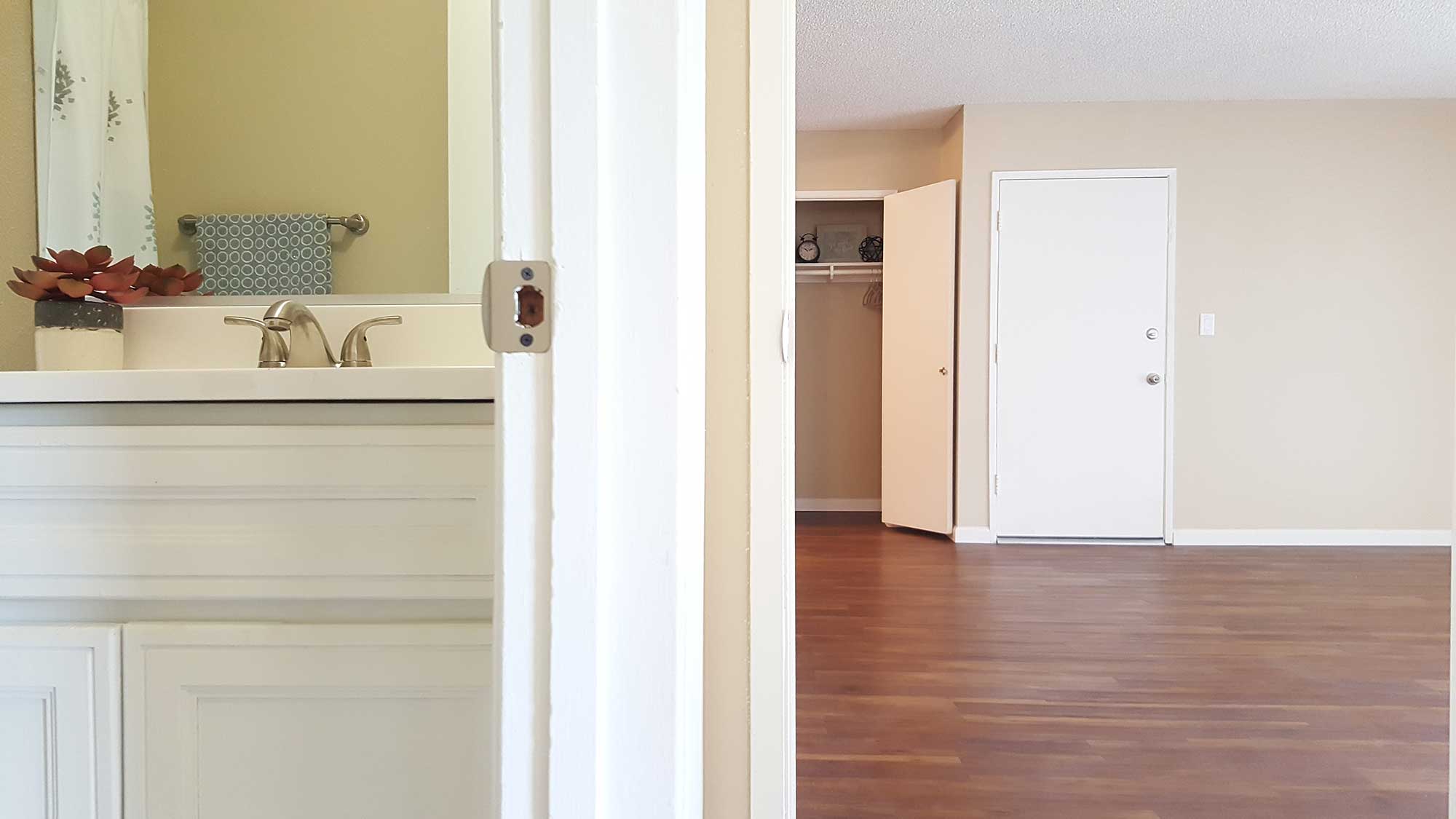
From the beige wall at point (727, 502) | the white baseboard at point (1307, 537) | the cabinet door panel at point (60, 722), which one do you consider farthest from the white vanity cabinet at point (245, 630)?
the white baseboard at point (1307, 537)

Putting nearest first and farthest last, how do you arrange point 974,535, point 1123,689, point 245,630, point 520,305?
point 520,305, point 245,630, point 1123,689, point 974,535

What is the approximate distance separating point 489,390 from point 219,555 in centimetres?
31

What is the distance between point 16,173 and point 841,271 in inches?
176

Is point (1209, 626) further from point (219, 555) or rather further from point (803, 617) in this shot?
point (219, 555)

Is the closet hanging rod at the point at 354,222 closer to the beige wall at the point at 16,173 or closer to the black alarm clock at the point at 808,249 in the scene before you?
the beige wall at the point at 16,173

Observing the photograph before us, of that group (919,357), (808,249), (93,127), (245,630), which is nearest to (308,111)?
(93,127)

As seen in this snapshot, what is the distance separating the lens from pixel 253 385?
878mm

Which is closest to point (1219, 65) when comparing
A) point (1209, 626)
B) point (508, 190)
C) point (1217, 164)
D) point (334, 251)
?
point (1217, 164)

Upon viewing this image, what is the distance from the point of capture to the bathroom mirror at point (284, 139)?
4.82 ft

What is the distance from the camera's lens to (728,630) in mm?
989

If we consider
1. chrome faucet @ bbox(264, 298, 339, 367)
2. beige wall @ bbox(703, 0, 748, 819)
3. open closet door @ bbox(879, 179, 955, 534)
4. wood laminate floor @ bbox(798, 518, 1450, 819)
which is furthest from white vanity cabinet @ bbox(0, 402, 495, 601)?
open closet door @ bbox(879, 179, 955, 534)

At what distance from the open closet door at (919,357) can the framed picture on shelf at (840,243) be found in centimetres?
44

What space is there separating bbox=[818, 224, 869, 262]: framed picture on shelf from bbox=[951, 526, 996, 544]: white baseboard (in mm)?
1827

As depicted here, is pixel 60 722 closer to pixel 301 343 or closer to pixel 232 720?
pixel 232 720
